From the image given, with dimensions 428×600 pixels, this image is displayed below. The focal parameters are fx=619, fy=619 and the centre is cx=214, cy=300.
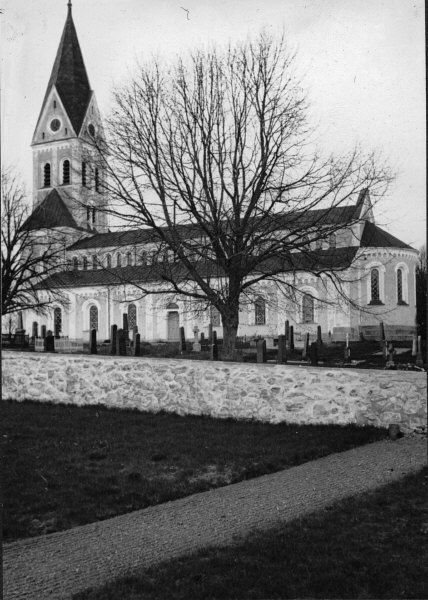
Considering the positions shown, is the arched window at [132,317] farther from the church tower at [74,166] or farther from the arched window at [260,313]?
the arched window at [260,313]

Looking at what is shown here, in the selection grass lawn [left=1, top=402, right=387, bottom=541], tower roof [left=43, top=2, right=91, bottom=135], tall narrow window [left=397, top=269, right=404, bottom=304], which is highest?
tower roof [left=43, top=2, right=91, bottom=135]

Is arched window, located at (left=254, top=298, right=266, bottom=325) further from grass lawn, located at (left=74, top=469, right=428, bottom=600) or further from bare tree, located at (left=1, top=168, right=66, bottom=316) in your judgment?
grass lawn, located at (left=74, top=469, right=428, bottom=600)

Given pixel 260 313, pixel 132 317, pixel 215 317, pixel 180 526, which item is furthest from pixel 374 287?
pixel 132 317

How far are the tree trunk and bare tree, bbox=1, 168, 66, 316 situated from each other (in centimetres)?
553

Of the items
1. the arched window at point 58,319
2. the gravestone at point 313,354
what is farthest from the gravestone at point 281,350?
the arched window at point 58,319

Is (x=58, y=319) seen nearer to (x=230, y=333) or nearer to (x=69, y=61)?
(x=230, y=333)

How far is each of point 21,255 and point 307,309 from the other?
425 inches

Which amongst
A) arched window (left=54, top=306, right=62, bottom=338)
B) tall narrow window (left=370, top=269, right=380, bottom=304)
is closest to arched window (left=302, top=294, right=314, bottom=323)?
tall narrow window (left=370, top=269, right=380, bottom=304)

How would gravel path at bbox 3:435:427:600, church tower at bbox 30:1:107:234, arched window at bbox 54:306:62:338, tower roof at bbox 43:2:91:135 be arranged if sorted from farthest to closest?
1. arched window at bbox 54:306:62:338
2. church tower at bbox 30:1:107:234
3. tower roof at bbox 43:2:91:135
4. gravel path at bbox 3:435:427:600

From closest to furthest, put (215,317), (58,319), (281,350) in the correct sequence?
Answer: (281,350)
(215,317)
(58,319)

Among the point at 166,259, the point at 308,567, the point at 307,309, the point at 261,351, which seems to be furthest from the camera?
the point at 307,309

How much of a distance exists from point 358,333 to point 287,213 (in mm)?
3381

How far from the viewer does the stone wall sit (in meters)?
9.98

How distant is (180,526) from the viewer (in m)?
5.43
